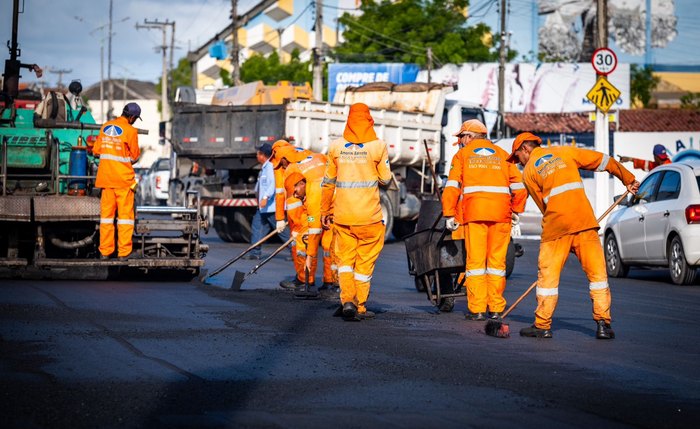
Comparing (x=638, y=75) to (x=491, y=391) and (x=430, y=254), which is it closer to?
(x=430, y=254)

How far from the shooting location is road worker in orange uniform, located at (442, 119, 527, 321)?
10297 millimetres

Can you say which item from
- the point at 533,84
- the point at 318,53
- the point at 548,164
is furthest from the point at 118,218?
the point at 533,84

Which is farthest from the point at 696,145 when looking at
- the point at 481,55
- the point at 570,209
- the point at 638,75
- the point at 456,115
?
the point at 570,209

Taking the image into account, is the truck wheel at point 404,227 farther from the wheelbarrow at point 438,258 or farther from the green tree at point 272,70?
the green tree at point 272,70

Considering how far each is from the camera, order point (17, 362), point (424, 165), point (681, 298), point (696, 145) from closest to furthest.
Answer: point (17, 362) → point (681, 298) → point (424, 165) → point (696, 145)

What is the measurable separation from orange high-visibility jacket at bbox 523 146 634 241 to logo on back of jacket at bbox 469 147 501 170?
2.38 ft

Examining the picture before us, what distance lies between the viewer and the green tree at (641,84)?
231 ft

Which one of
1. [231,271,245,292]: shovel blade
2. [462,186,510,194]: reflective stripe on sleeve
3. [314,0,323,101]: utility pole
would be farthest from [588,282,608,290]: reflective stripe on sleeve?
[314,0,323,101]: utility pole

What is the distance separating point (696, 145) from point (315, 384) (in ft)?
124

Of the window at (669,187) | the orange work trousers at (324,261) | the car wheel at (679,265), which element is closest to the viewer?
the orange work trousers at (324,261)

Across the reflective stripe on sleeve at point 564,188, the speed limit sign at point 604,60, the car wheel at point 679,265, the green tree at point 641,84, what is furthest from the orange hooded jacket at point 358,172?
the green tree at point 641,84

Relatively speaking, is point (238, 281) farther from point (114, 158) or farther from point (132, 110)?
point (132, 110)

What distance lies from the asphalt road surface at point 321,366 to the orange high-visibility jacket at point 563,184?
0.91m

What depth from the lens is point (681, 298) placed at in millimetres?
13547
